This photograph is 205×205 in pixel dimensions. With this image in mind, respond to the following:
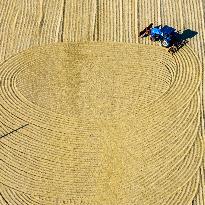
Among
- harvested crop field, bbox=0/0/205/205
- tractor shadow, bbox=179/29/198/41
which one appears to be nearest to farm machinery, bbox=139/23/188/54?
tractor shadow, bbox=179/29/198/41

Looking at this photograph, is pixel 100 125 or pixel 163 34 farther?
pixel 163 34

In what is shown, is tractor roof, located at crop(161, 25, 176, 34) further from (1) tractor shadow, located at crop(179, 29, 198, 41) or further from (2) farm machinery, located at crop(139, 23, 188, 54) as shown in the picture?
(1) tractor shadow, located at crop(179, 29, 198, 41)

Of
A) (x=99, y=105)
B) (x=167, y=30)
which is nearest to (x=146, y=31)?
(x=167, y=30)

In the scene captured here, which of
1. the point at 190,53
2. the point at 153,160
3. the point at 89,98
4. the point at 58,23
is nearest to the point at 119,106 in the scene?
the point at 89,98

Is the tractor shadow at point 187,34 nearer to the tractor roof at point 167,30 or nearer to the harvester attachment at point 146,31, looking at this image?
the tractor roof at point 167,30

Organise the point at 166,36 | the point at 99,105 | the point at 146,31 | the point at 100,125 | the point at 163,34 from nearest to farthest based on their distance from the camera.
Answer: the point at 100,125 < the point at 99,105 < the point at 166,36 < the point at 163,34 < the point at 146,31

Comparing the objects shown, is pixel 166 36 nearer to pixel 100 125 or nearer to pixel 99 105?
pixel 99 105

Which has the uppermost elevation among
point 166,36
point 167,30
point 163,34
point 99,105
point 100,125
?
point 167,30
